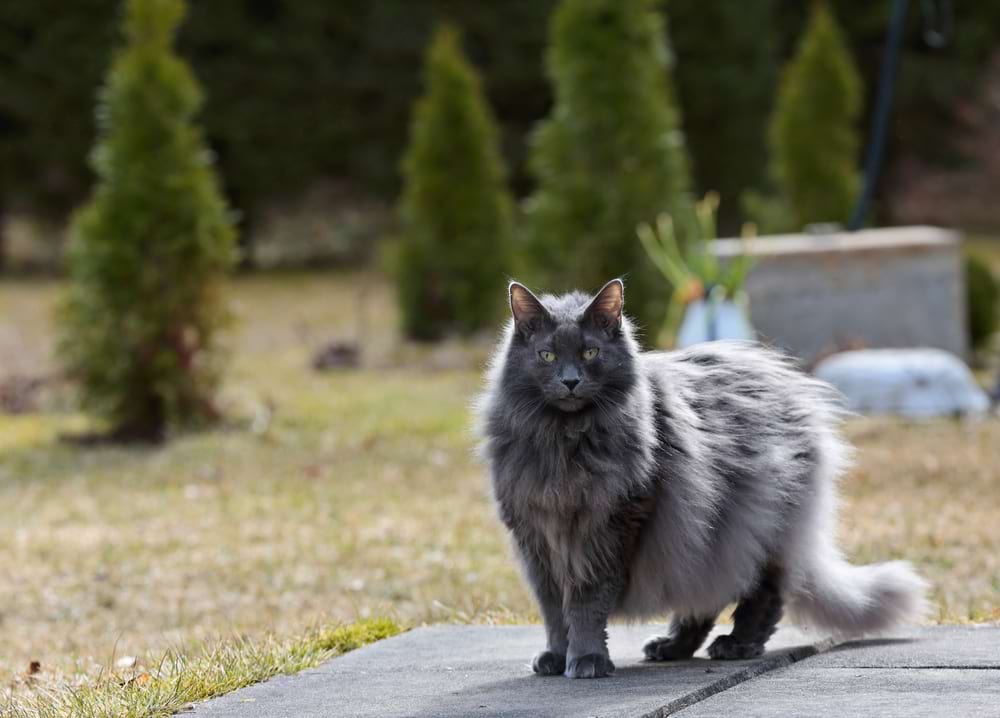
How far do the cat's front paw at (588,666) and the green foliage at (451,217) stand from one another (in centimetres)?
1166

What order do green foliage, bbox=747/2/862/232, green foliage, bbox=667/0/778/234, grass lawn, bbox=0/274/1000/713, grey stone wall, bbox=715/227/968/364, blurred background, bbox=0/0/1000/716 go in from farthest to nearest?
green foliage, bbox=667/0/778/234, green foliage, bbox=747/2/862/232, grey stone wall, bbox=715/227/968/364, blurred background, bbox=0/0/1000/716, grass lawn, bbox=0/274/1000/713

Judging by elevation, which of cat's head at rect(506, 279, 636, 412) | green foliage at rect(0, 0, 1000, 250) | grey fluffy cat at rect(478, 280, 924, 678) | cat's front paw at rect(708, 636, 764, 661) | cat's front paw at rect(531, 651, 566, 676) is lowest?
cat's front paw at rect(708, 636, 764, 661)

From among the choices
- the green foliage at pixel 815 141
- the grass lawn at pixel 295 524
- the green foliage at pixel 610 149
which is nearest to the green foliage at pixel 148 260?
the grass lawn at pixel 295 524

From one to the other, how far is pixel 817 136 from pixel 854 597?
14.1m

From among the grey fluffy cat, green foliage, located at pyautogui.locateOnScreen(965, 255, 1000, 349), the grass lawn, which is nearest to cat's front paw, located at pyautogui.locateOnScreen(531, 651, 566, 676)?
the grey fluffy cat

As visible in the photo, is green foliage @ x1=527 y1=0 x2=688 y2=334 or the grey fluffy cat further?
green foliage @ x1=527 y1=0 x2=688 y2=334

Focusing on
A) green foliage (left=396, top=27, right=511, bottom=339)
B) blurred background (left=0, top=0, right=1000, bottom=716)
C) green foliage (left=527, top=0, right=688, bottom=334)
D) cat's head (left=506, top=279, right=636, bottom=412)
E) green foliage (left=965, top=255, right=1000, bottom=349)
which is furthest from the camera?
green foliage (left=396, top=27, right=511, bottom=339)

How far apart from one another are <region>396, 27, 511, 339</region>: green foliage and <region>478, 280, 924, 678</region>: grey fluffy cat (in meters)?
11.3

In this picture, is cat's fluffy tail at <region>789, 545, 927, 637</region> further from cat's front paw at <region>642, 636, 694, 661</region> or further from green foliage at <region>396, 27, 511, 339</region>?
green foliage at <region>396, 27, 511, 339</region>

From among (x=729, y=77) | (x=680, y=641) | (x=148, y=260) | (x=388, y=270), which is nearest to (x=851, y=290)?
(x=148, y=260)

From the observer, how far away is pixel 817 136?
17.5 metres

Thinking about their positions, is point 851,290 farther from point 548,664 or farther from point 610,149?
point 548,664

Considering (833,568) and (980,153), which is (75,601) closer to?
(833,568)

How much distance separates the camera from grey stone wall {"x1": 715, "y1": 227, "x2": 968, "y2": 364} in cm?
1181
